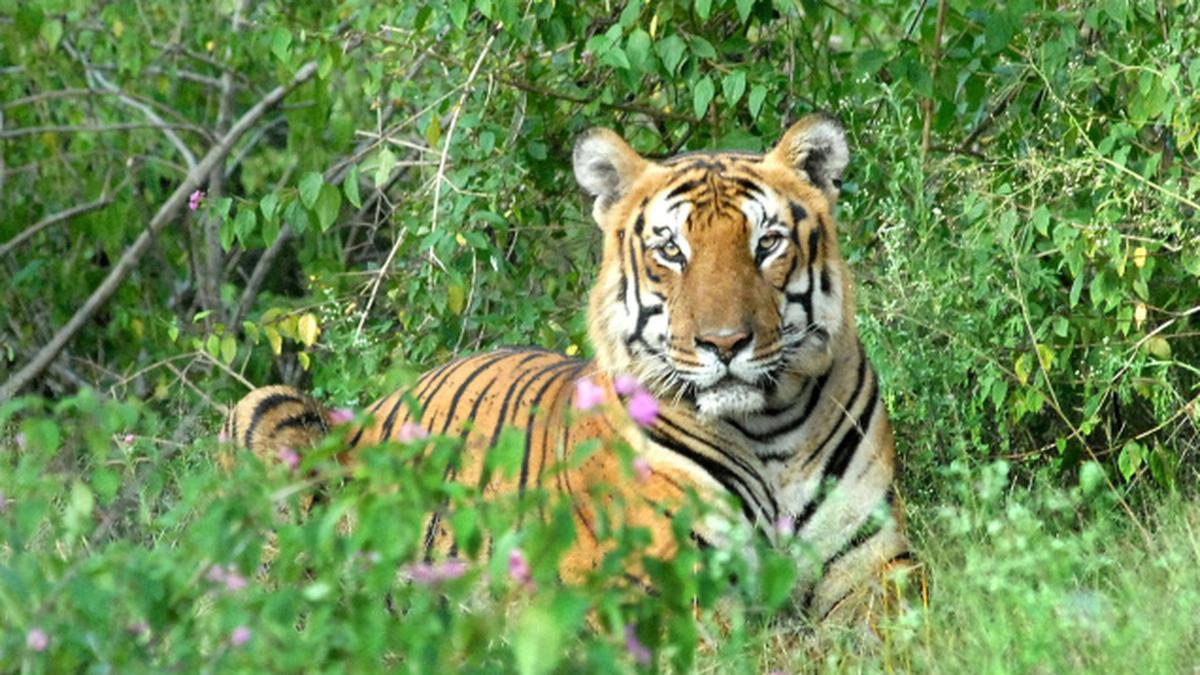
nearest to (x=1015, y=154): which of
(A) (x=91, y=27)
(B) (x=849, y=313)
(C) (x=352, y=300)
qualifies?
(B) (x=849, y=313)

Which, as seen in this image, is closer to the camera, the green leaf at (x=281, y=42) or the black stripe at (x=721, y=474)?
the black stripe at (x=721, y=474)

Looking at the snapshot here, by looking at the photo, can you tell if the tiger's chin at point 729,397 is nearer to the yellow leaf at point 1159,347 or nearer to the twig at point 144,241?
the yellow leaf at point 1159,347

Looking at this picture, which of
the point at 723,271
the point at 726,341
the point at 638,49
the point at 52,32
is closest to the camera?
the point at 726,341

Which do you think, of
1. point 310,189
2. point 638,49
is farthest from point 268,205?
point 638,49

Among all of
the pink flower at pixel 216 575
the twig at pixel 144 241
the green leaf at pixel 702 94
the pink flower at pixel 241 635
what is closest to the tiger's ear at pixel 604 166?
the green leaf at pixel 702 94

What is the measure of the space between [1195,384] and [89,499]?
321 centimetres

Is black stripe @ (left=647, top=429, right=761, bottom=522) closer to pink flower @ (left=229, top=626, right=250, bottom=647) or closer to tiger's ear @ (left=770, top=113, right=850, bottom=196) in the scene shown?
tiger's ear @ (left=770, top=113, right=850, bottom=196)

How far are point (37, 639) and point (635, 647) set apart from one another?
0.73 meters

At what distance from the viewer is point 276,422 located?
5246mm

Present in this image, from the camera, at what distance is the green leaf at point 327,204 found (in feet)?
17.7

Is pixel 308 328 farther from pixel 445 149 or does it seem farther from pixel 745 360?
pixel 745 360

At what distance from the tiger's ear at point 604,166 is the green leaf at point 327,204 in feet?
3.54

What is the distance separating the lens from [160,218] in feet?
24.6

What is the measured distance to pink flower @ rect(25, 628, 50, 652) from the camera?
2568 mm
